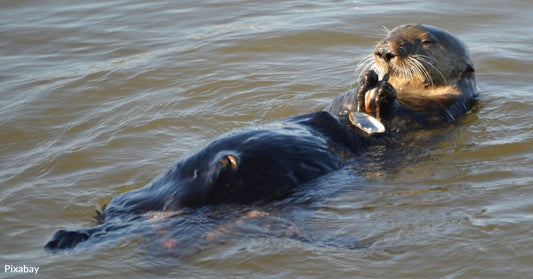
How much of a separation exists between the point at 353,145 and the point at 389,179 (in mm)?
342

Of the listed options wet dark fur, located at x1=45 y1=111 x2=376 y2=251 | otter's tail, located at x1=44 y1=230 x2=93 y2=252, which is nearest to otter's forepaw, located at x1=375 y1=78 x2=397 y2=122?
wet dark fur, located at x1=45 y1=111 x2=376 y2=251

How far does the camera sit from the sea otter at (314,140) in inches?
165

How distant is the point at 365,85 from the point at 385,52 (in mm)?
556

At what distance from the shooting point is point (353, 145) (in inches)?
195

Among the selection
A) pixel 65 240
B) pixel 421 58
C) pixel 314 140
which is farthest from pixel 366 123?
pixel 65 240

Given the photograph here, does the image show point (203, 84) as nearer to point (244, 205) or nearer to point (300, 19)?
point (300, 19)

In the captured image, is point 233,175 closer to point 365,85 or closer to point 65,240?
point 65,240

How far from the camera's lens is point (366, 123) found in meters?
5.12

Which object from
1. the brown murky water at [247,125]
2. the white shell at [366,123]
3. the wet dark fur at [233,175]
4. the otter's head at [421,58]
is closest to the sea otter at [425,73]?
the otter's head at [421,58]

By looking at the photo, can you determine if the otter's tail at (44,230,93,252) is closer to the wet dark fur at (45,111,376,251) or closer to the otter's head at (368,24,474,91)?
the wet dark fur at (45,111,376,251)

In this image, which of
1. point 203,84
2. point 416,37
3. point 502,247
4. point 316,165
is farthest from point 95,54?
point 502,247

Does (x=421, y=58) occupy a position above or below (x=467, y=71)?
above

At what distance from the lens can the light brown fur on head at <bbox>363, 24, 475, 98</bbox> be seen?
586 cm

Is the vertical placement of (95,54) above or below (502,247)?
above
